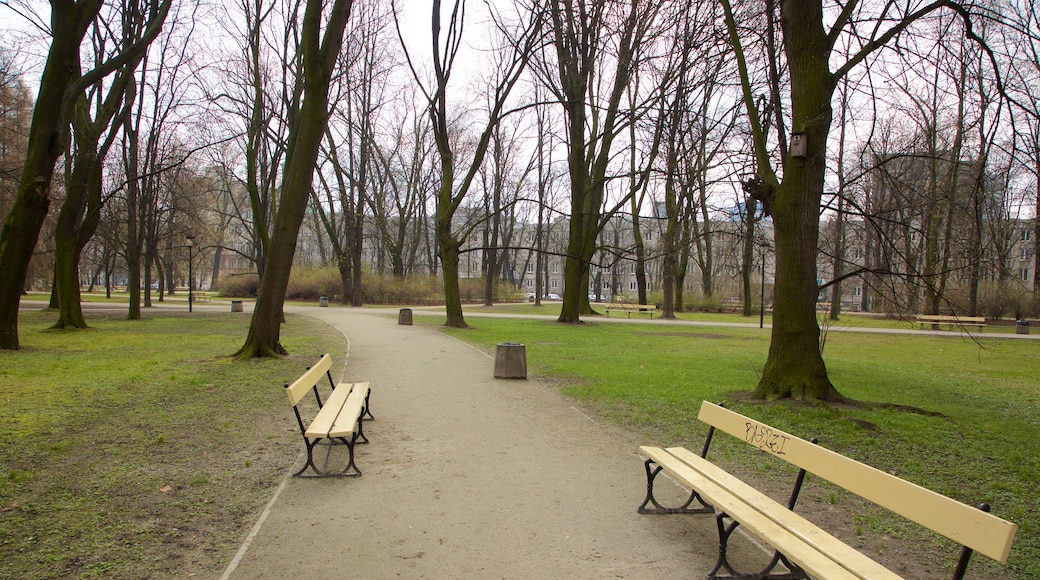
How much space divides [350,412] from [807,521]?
416 cm

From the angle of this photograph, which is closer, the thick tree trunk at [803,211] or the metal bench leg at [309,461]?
the metal bench leg at [309,461]

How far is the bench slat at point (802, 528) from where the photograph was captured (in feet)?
10.0

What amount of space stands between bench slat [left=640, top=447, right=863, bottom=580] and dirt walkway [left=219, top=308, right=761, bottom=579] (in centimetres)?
36

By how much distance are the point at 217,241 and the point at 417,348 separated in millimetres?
45240

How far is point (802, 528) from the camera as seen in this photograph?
3.60 meters

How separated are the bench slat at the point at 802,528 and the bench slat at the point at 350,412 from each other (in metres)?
2.73

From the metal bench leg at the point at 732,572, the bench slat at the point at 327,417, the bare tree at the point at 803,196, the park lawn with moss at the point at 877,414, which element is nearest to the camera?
the metal bench leg at the point at 732,572

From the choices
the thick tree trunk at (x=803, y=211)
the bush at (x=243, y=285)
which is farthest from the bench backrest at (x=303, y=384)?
the bush at (x=243, y=285)

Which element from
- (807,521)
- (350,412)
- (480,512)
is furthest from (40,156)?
(807,521)

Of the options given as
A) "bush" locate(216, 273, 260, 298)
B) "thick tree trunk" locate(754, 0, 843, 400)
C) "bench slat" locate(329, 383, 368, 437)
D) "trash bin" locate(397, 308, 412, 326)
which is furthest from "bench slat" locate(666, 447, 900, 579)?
"bush" locate(216, 273, 260, 298)

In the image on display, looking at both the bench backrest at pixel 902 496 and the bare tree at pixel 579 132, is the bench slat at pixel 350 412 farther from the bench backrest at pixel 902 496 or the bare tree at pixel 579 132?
the bare tree at pixel 579 132

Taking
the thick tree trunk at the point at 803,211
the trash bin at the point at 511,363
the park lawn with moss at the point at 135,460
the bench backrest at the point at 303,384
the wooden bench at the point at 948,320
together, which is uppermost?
the thick tree trunk at the point at 803,211

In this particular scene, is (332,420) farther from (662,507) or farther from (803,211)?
(803,211)

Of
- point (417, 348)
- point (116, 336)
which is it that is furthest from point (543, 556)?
point (116, 336)
